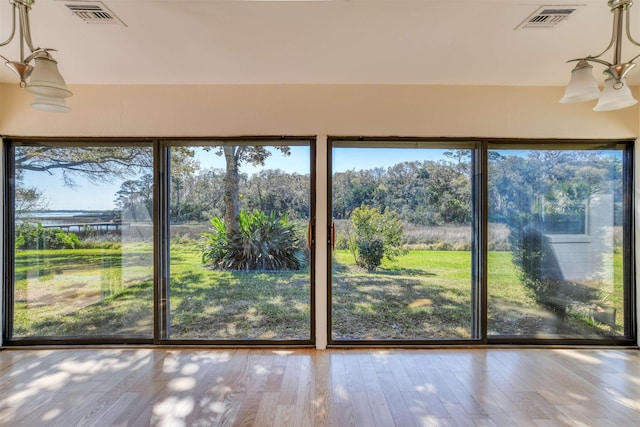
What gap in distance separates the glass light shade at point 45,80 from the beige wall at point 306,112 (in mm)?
1478

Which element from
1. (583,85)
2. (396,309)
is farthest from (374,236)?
(583,85)

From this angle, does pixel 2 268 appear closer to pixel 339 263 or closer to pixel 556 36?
pixel 339 263

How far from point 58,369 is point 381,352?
2.95 meters

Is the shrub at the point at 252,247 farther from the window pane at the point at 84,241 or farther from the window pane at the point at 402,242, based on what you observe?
the window pane at the point at 84,241

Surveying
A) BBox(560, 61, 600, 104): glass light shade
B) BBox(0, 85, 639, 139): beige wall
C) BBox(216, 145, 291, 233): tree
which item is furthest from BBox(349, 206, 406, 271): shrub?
BBox(560, 61, 600, 104): glass light shade

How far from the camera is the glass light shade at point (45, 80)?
1.92 meters

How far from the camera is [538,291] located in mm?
3609

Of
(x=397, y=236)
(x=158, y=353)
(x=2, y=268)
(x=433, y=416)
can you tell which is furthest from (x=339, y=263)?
(x=2, y=268)

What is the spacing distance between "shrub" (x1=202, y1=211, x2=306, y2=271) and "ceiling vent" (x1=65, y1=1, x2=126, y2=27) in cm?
190

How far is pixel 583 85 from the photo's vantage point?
82.0 inches

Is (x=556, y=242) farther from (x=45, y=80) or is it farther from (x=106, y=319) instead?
(x=106, y=319)

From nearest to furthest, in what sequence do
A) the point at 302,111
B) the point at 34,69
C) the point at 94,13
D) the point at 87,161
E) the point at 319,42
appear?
the point at 34,69 < the point at 94,13 < the point at 319,42 < the point at 302,111 < the point at 87,161

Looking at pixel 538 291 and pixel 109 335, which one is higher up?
pixel 538 291

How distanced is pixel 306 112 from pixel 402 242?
169 cm
